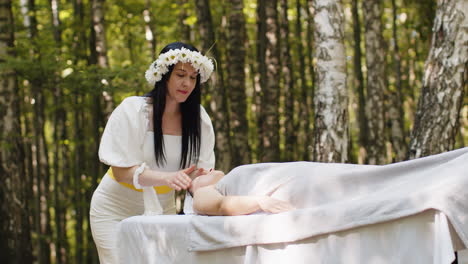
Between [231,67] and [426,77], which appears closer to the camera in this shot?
[426,77]

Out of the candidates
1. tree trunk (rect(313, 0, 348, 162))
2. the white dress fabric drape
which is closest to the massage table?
the white dress fabric drape

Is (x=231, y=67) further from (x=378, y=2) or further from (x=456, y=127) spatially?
(x=456, y=127)

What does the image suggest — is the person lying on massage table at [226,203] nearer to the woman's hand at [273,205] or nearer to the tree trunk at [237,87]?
the woman's hand at [273,205]

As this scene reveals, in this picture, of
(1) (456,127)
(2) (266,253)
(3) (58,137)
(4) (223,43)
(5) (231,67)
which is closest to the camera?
(2) (266,253)

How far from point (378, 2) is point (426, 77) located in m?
5.70

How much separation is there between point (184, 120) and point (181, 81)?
0.93ft

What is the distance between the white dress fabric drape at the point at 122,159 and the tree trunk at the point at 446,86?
2564 mm

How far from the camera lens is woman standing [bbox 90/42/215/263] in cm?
380

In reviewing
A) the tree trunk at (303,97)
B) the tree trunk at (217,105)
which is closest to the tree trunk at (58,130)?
the tree trunk at (217,105)

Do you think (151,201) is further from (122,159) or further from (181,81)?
(181,81)

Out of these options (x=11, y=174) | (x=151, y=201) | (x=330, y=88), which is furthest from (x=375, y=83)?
(x=151, y=201)

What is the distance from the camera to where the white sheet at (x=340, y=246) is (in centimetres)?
273

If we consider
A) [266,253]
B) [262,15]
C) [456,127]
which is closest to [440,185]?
[266,253]

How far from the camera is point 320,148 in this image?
5879mm
